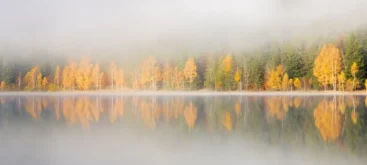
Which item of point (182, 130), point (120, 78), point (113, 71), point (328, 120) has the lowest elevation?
point (182, 130)

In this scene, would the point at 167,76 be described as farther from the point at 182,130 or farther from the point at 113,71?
the point at 182,130

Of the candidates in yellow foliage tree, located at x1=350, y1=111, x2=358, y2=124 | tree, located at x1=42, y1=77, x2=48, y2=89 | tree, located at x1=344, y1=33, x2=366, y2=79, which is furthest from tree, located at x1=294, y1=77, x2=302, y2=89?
tree, located at x1=42, y1=77, x2=48, y2=89

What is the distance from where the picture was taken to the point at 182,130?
17.3ft

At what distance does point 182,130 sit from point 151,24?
6.49ft

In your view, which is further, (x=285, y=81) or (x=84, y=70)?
(x=84, y=70)

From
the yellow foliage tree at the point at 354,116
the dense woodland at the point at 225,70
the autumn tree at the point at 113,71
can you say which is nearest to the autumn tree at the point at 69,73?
the dense woodland at the point at 225,70

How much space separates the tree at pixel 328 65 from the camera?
5723 millimetres

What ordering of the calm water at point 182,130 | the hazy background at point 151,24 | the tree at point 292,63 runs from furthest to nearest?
the hazy background at point 151,24, the tree at point 292,63, the calm water at point 182,130

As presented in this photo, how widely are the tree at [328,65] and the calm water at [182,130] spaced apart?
0.30 m

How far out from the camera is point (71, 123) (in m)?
5.68

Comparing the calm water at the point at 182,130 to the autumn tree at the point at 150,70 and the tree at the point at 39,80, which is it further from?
the autumn tree at the point at 150,70

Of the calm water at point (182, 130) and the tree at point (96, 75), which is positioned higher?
the tree at point (96, 75)

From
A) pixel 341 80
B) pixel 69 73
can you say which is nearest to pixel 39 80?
pixel 69 73

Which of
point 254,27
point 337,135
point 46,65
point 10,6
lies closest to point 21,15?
point 10,6
